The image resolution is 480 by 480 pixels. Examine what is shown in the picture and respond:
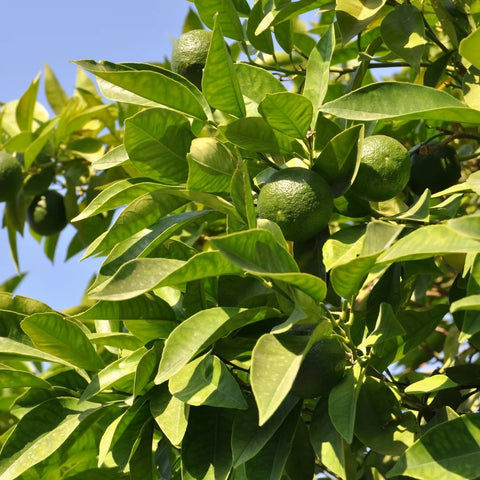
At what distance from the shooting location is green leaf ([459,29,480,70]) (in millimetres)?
1094

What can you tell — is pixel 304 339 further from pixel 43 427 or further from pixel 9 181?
pixel 9 181

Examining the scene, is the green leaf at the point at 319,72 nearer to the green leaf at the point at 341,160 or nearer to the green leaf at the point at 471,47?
the green leaf at the point at 341,160

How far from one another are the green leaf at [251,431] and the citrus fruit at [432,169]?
635 millimetres

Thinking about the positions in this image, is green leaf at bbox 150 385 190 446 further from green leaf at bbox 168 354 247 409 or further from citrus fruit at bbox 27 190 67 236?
citrus fruit at bbox 27 190 67 236

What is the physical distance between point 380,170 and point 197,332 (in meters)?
0.41

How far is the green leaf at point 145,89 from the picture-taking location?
121cm

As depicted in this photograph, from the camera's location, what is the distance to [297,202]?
118 centimetres

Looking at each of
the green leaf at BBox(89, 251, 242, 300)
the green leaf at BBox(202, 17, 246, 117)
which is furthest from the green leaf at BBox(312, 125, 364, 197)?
the green leaf at BBox(89, 251, 242, 300)

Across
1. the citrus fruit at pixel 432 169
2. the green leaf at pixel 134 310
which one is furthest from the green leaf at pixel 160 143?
the citrus fruit at pixel 432 169

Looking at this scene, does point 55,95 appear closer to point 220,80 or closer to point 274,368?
point 220,80

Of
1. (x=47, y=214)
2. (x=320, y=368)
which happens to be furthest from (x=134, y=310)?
(x=47, y=214)

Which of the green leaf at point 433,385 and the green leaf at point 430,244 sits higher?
the green leaf at point 430,244

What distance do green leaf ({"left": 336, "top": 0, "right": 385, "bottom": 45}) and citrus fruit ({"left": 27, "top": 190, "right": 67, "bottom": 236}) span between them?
4.38 feet

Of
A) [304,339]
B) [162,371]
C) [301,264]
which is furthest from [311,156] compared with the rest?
[162,371]
